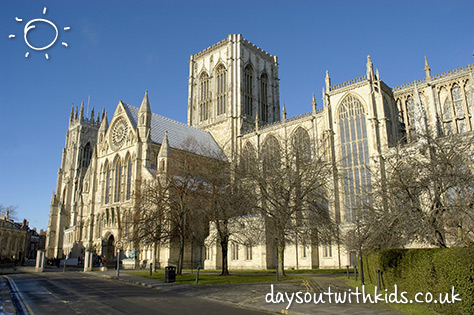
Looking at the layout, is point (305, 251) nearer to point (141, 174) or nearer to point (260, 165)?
point (260, 165)

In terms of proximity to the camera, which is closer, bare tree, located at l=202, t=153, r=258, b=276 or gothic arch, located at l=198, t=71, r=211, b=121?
bare tree, located at l=202, t=153, r=258, b=276

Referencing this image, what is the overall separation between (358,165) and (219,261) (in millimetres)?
17560

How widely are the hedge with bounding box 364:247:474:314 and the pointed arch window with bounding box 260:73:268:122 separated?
48.1m

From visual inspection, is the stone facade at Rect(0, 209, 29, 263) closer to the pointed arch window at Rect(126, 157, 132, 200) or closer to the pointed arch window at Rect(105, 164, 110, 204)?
the pointed arch window at Rect(105, 164, 110, 204)

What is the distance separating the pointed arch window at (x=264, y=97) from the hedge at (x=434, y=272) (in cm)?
4813

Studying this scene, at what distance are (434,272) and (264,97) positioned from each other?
181ft

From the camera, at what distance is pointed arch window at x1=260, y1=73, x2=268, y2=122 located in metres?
62.3

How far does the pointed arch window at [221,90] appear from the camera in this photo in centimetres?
5975

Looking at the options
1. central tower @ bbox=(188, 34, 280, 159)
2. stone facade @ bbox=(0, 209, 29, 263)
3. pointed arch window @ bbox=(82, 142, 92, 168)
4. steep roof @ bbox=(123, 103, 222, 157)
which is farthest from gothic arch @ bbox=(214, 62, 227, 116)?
stone facade @ bbox=(0, 209, 29, 263)

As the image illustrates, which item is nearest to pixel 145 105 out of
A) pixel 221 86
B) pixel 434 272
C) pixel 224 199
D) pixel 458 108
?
pixel 221 86

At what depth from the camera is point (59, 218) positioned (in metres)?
63.0

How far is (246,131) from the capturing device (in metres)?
55.0

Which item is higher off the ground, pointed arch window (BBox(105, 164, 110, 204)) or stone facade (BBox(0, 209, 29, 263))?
pointed arch window (BBox(105, 164, 110, 204))

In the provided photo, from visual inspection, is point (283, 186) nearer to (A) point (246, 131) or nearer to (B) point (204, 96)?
(A) point (246, 131)
